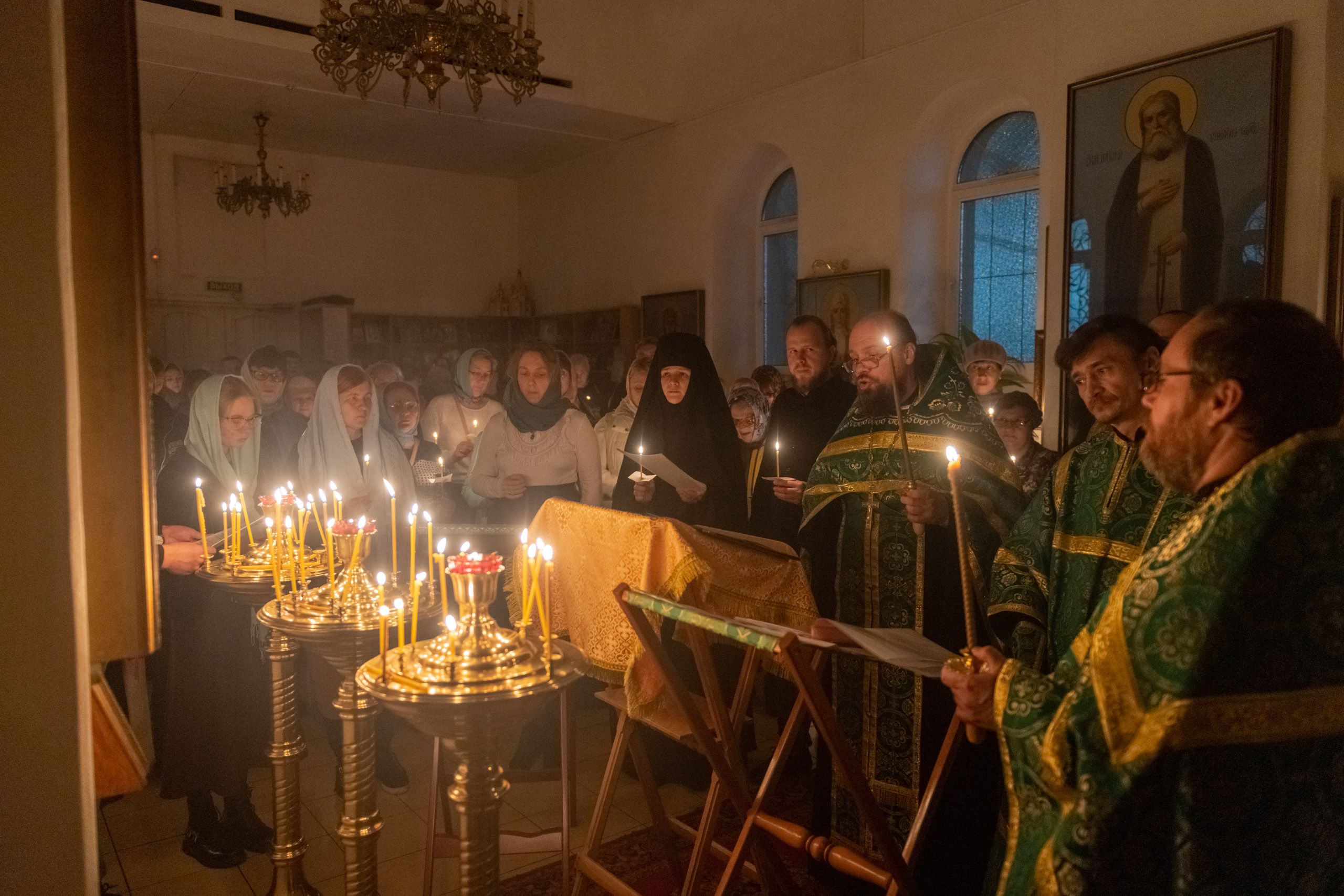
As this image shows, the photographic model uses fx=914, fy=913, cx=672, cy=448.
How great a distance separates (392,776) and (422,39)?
389 cm

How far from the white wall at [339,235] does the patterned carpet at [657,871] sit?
1046 centimetres

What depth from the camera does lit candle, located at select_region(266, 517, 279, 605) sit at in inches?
99.7

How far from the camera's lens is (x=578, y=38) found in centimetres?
977

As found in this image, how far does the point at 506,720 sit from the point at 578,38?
30.8ft

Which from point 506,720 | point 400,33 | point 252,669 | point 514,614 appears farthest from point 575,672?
point 400,33

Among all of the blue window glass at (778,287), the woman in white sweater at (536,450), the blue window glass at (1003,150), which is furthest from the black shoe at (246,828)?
the blue window glass at (778,287)

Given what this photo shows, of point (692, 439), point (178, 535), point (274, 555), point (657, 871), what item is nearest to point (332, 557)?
point (274, 555)

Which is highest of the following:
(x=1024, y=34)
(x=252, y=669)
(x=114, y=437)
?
(x=1024, y=34)

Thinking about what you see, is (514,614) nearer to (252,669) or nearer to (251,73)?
(252,669)

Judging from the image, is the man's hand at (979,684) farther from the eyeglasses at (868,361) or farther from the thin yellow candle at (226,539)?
the thin yellow candle at (226,539)

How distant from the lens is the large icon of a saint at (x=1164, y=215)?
17.2 ft

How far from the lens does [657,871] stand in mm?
3281

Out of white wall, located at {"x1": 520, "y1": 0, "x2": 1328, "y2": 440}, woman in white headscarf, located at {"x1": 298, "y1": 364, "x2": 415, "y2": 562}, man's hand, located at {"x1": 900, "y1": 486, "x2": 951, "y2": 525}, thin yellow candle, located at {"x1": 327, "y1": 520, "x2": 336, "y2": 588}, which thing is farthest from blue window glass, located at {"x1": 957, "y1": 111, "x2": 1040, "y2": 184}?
thin yellow candle, located at {"x1": 327, "y1": 520, "x2": 336, "y2": 588}

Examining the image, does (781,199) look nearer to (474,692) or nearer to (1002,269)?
(1002,269)
